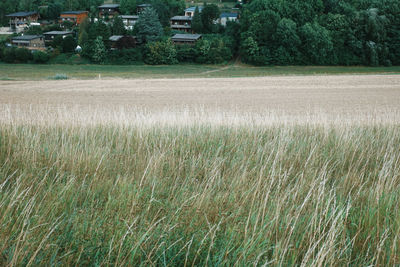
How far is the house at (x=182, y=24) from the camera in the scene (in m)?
96.4

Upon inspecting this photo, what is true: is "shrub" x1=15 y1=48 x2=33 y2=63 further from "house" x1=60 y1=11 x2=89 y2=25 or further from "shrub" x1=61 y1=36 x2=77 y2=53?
"house" x1=60 y1=11 x2=89 y2=25

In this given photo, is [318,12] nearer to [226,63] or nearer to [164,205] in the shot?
[226,63]

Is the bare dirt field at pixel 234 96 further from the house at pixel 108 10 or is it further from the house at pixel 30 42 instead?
the house at pixel 108 10

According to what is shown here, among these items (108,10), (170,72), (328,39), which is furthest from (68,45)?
(328,39)

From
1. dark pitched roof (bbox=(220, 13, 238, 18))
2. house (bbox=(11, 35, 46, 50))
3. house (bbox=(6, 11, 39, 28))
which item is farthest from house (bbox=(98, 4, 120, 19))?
dark pitched roof (bbox=(220, 13, 238, 18))

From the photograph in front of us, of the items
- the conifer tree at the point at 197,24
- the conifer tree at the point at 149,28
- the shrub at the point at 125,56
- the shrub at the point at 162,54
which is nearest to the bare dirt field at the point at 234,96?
the shrub at the point at 162,54

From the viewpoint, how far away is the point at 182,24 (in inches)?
3893

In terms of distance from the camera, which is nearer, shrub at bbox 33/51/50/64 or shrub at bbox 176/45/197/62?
shrub at bbox 33/51/50/64

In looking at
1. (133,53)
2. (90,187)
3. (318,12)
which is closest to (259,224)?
(90,187)

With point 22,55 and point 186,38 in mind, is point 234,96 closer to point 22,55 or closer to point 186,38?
point 186,38

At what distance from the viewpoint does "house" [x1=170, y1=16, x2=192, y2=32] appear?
316 ft

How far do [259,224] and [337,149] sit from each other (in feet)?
9.99

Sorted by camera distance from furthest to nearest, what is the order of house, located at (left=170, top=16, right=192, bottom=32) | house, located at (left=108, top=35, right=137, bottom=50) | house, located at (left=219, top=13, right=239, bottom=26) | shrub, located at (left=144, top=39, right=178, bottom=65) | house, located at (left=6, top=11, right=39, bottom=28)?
house, located at (left=6, top=11, right=39, bottom=28), house, located at (left=219, top=13, right=239, bottom=26), house, located at (left=170, top=16, right=192, bottom=32), house, located at (left=108, top=35, right=137, bottom=50), shrub, located at (left=144, top=39, right=178, bottom=65)

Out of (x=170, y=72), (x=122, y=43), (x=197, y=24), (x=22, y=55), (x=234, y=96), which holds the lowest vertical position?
(x=234, y=96)
